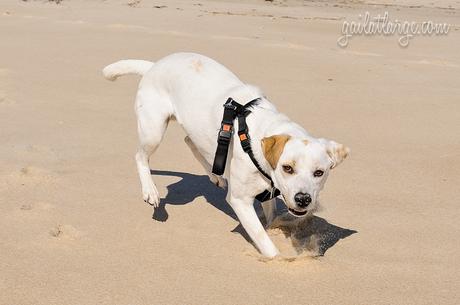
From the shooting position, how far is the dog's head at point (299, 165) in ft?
12.3

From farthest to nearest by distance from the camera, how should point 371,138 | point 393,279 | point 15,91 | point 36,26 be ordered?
point 36,26, point 15,91, point 371,138, point 393,279

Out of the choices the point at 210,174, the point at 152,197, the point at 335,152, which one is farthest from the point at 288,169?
the point at 210,174

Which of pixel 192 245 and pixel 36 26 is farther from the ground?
pixel 192 245

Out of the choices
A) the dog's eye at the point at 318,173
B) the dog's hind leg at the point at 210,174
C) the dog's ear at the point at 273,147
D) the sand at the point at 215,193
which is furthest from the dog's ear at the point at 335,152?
the dog's hind leg at the point at 210,174

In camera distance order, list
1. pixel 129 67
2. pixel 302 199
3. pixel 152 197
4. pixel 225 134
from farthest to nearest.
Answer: pixel 129 67
pixel 152 197
pixel 225 134
pixel 302 199

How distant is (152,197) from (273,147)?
135 cm

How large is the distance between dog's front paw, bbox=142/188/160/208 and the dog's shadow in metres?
0.11

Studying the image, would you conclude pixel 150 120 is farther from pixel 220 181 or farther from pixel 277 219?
pixel 277 219

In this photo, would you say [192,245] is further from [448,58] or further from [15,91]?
[448,58]

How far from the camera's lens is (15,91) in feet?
28.4

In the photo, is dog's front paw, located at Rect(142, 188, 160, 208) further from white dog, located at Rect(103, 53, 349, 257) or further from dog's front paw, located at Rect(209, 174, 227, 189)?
dog's front paw, located at Rect(209, 174, 227, 189)

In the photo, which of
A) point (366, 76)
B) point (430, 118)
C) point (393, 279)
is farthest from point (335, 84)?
point (393, 279)

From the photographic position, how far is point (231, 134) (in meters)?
4.38

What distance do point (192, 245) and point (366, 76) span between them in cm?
638
